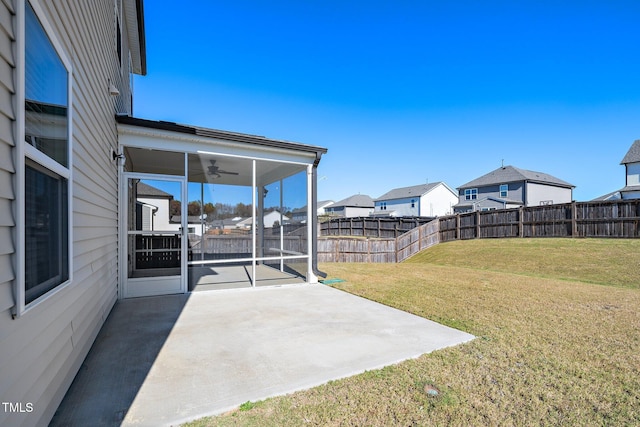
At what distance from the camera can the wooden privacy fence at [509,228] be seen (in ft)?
37.2

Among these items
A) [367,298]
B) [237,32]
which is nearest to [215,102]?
[237,32]

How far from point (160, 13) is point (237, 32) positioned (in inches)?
102

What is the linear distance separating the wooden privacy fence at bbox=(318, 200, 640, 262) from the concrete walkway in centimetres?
725

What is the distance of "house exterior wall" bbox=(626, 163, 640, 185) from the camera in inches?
879

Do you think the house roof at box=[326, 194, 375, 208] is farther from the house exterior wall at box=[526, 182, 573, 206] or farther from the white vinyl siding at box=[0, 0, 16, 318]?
the white vinyl siding at box=[0, 0, 16, 318]

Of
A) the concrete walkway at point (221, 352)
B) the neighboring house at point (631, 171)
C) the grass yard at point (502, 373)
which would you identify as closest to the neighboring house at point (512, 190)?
the neighboring house at point (631, 171)

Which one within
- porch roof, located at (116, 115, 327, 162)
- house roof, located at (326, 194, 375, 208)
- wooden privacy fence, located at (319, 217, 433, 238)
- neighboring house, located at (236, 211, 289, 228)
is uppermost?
house roof, located at (326, 194, 375, 208)

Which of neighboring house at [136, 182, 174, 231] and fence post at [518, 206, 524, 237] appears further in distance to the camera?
fence post at [518, 206, 524, 237]

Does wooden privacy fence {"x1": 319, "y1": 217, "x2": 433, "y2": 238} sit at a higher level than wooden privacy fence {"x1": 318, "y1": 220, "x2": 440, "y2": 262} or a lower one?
higher

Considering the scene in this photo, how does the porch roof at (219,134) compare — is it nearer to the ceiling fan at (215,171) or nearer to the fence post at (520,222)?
Answer: the ceiling fan at (215,171)

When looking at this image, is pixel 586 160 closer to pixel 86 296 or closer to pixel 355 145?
pixel 355 145

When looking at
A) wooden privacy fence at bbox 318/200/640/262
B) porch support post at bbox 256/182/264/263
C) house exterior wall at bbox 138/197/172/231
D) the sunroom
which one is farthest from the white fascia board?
wooden privacy fence at bbox 318/200/640/262

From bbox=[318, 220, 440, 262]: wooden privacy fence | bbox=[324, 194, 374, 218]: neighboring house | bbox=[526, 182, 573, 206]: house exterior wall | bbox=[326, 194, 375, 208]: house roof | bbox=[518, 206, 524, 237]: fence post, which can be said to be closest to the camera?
bbox=[318, 220, 440, 262]: wooden privacy fence

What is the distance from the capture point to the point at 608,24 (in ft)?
36.6
